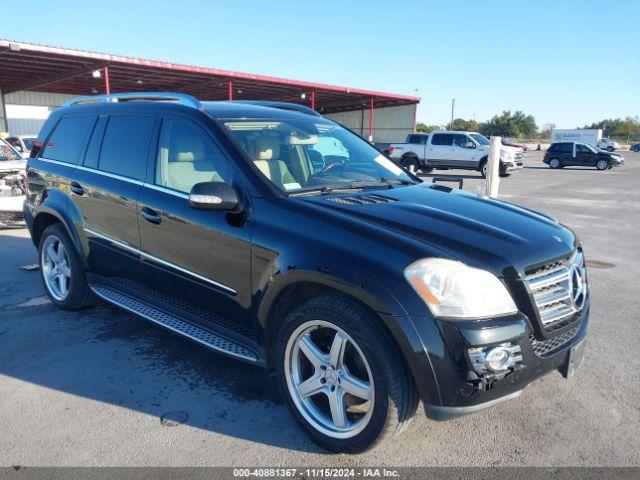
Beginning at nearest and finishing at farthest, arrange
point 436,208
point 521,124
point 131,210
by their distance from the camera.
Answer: point 436,208 → point 131,210 → point 521,124

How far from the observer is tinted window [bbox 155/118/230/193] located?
3285 mm

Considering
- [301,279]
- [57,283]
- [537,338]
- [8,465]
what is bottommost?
[8,465]

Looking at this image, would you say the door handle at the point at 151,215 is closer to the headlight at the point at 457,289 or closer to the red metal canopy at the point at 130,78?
the headlight at the point at 457,289

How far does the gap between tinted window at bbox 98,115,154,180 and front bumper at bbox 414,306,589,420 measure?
2.54 m

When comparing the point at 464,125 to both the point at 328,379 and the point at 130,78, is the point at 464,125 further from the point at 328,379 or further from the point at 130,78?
the point at 328,379

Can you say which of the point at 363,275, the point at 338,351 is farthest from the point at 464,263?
the point at 338,351

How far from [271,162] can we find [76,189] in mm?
2047

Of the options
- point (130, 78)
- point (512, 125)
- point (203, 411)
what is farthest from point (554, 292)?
point (512, 125)

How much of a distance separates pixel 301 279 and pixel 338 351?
0.41 metres

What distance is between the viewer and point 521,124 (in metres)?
98.9

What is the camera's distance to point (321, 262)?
2.57m

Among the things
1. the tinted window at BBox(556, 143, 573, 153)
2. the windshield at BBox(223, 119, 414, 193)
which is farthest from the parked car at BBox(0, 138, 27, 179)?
the tinted window at BBox(556, 143, 573, 153)

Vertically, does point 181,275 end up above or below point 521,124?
below

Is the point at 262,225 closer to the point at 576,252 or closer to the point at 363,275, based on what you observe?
the point at 363,275
